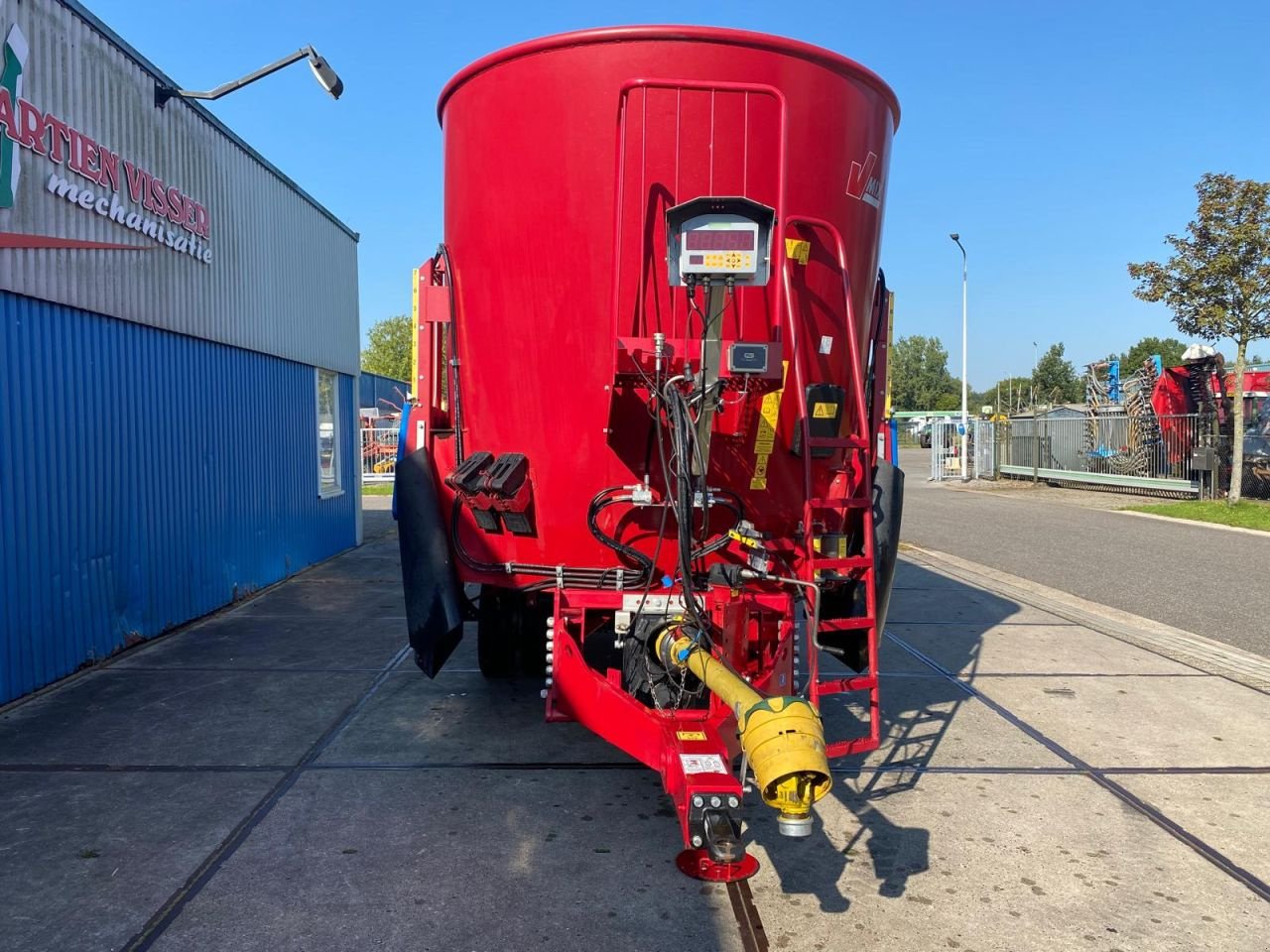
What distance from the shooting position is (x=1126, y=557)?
1232cm

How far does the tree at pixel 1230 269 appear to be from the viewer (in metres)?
17.8

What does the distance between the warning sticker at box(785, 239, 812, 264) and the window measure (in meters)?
9.19

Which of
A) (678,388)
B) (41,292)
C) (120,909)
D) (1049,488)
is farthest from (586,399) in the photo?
(1049,488)

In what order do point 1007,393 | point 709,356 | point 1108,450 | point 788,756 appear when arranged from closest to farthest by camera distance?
point 788,756, point 709,356, point 1108,450, point 1007,393

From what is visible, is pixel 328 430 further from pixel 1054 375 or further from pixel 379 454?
pixel 1054 375

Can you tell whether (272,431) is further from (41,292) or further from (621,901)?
(621,901)

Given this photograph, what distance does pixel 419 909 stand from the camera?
3.27m

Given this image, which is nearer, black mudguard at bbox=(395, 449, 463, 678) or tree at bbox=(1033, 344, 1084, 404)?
black mudguard at bbox=(395, 449, 463, 678)

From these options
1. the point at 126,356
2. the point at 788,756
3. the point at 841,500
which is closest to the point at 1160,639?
the point at 841,500

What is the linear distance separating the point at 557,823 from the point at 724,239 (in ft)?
8.49

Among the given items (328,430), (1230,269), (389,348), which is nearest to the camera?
(328,430)

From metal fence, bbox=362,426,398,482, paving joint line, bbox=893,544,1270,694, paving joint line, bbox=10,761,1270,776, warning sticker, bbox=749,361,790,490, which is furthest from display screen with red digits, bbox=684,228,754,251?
metal fence, bbox=362,426,398,482

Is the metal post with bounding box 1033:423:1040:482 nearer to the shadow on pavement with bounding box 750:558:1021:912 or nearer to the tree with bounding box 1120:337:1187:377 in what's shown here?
the shadow on pavement with bounding box 750:558:1021:912

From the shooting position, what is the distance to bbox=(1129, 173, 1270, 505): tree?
1783 centimetres
